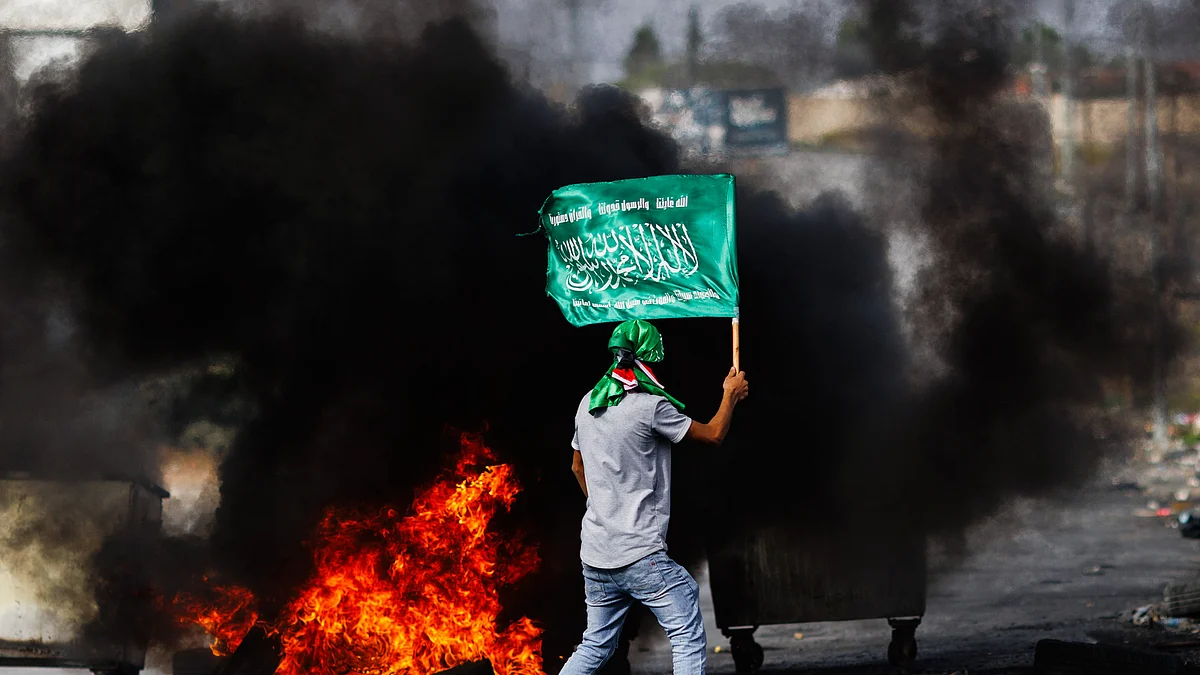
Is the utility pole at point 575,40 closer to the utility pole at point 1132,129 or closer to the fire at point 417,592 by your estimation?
the fire at point 417,592

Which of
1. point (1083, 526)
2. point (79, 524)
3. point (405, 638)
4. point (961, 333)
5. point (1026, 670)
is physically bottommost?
point (1083, 526)

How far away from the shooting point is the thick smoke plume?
6.93 m

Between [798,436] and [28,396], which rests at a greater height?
[28,396]

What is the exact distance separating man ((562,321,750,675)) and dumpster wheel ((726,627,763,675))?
3069 millimetres

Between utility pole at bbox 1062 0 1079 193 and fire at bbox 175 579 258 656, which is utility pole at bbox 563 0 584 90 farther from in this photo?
utility pole at bbox 1062 0 1079 193

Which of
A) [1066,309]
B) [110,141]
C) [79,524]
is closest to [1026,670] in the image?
[1066,309]

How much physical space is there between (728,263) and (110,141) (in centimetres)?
379

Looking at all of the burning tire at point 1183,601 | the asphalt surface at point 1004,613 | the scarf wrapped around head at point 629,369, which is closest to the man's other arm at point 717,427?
the scarf wrapped around head at point 629,369

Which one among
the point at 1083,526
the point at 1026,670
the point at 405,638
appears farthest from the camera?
the point at 1083,526

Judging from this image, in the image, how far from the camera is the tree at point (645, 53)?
55.0ft

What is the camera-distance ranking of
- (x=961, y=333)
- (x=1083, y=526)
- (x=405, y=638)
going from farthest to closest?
1. (x=1083, y=526)
2. (x=961, y=333)
3. (x=405, y=638)

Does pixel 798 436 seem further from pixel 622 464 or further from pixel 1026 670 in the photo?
pixel 622 464

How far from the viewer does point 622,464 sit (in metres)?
4.68

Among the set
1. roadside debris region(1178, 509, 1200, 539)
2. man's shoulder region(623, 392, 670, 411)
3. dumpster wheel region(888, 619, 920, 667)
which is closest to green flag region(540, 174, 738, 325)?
man's shoulder region(623, 392, 670, 411)
